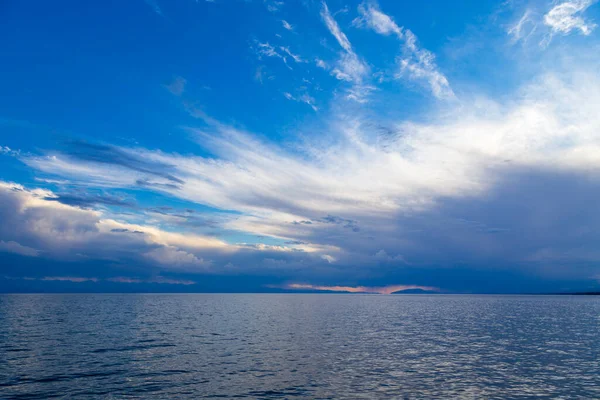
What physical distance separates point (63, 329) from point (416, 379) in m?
69.8

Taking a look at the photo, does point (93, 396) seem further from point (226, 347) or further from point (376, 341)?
point (376, 341)

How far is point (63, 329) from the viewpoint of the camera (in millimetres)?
74875

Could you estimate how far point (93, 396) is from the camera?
101 feet

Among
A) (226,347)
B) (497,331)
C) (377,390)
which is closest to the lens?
(377,390)

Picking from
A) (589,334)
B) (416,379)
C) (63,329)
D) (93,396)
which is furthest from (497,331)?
(63,329)

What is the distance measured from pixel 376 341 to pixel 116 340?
4226 cm

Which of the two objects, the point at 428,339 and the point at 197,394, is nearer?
the point at 197,394

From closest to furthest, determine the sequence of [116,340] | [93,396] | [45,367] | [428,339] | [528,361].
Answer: [93,396] < [45,367] < [528,361] < [116,340] < [428,339]

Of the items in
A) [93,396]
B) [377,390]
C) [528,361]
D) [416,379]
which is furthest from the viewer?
[528,361]

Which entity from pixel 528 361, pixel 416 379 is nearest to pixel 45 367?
pixel 416 379

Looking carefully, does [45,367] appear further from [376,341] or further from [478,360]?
[478,360]

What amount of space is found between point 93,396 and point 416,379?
28710mm

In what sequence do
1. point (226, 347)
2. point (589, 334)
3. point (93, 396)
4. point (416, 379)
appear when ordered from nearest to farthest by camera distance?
point (93, 396) → point (416, 379) → point (226, 347) → point (589, 334)

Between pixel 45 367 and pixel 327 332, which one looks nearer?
pixel 45 367
